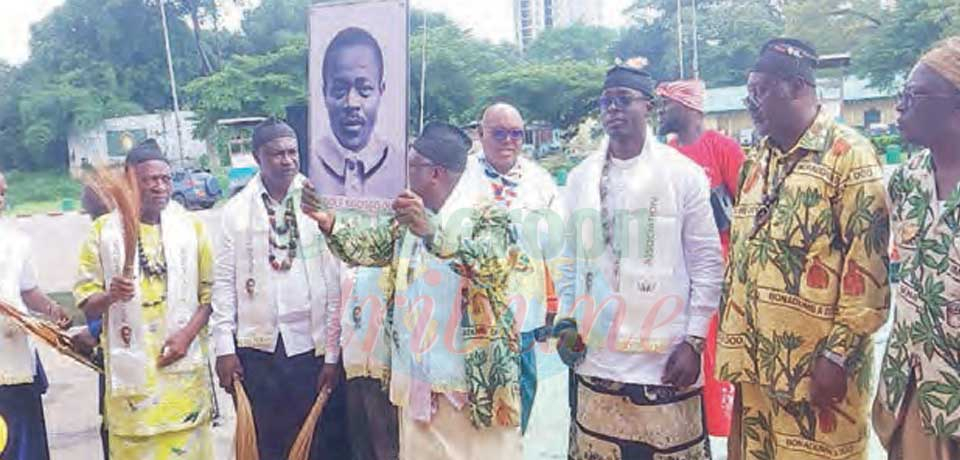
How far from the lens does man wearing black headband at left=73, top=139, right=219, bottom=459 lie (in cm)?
367

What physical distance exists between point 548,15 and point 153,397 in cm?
3583

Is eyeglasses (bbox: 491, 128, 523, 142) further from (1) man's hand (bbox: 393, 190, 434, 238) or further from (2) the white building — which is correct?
(2) the white building

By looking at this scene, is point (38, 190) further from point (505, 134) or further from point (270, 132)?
point (270, 132)

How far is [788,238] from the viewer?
9.04 feet

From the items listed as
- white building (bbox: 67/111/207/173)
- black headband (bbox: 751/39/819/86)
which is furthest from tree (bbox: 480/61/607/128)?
black headband (bbox: 751/39/819/86)

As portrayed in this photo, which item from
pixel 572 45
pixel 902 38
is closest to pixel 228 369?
pixel 902 38

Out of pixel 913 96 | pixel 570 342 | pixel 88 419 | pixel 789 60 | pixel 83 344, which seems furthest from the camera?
pixel 88 419

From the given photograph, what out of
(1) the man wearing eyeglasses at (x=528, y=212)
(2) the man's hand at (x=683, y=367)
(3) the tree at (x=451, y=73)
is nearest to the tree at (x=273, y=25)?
(3) the tree at (x=451, y=73)

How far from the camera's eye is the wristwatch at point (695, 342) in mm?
3107

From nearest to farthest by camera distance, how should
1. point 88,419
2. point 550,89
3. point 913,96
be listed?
point 913,96
point 88,419
point 550,89

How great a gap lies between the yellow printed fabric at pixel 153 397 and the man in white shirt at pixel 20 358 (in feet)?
1.28

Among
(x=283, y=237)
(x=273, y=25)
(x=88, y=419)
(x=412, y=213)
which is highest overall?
(x=273, y=25)

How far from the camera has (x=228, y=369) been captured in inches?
145

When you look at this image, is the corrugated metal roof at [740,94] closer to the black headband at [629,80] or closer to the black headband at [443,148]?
the black headband at [629,80]
